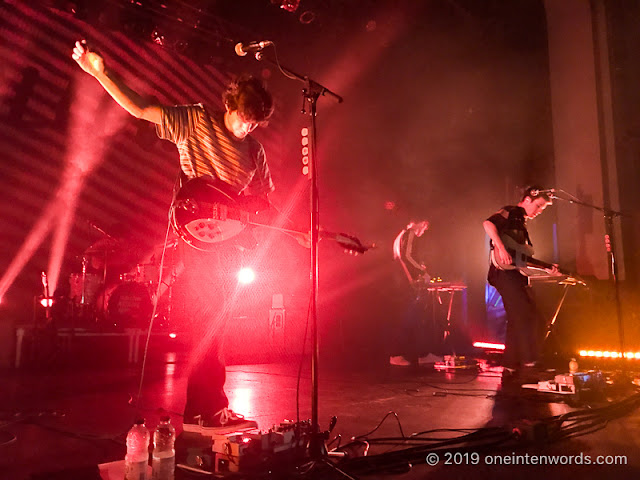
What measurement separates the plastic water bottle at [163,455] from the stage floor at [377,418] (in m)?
0.11

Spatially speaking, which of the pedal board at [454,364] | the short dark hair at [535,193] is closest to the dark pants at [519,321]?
the short dark hair at [535,193]

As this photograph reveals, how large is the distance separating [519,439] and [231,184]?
2.06 meters

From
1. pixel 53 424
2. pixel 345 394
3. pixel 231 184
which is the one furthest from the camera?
pixel 345 394

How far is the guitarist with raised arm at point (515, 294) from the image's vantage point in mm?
4957

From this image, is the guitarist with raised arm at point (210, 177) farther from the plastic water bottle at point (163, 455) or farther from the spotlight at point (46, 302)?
the spotlight at point (46, 302)

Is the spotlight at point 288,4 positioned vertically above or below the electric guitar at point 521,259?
above

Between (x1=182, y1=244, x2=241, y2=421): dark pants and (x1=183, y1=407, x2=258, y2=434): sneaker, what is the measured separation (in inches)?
1.2

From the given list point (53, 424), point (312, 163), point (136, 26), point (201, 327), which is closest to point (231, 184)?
point (312, 163)

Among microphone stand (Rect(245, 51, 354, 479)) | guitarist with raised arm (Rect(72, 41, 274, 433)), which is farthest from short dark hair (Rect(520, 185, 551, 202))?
guitarist with raised arm (Rect(72, 41, 274, 433))

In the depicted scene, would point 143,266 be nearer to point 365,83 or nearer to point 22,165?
point 22,165

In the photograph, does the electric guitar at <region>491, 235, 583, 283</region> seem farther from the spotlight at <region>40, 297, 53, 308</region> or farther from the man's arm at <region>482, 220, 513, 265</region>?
the spotlight at <region>40, 297, 53, 308</region>

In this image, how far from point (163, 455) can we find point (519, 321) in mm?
4006

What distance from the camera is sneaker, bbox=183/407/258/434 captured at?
2565 mm

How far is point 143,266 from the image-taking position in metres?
7.91
